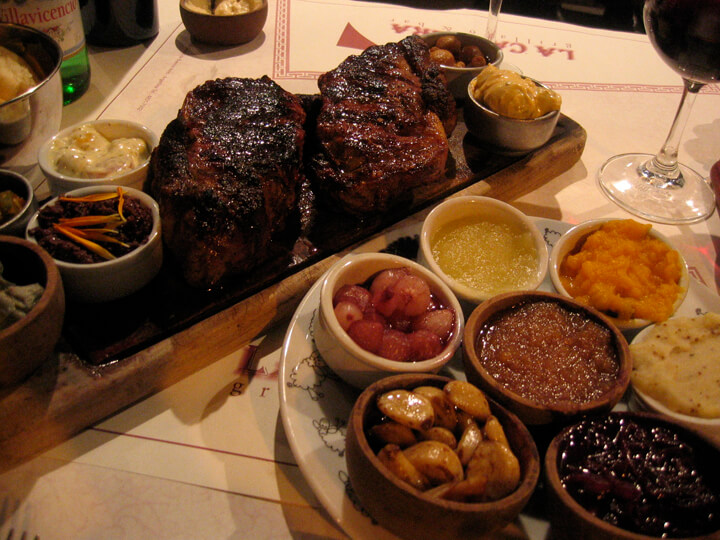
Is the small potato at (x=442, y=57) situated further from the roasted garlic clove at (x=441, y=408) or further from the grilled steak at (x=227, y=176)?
the roasted garlic clove at (x=441, y=408)

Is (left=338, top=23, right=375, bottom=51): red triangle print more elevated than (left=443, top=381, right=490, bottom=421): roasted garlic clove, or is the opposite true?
(left=338, top=23, right=375, bottom=51): red triangle print

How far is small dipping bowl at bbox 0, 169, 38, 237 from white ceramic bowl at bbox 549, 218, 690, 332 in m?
1.81

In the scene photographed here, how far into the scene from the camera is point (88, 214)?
5.62 feet

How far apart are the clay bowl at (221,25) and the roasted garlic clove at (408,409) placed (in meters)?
2.71

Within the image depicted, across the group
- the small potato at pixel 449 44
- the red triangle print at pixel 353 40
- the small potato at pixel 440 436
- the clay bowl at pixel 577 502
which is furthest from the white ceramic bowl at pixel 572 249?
the red triangle print at pixel 353 40

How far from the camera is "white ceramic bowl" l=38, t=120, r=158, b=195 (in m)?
1.91

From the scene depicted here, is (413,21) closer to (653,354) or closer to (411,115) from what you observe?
(411,115)

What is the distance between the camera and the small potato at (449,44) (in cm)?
289

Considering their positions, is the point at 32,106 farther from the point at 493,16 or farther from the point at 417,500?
the point at 493,16

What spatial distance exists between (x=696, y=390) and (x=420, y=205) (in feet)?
3.88

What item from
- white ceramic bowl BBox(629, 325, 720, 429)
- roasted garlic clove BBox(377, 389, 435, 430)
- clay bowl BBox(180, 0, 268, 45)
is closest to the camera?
roasted garlic clove BBox(377, 389, 435, 430)

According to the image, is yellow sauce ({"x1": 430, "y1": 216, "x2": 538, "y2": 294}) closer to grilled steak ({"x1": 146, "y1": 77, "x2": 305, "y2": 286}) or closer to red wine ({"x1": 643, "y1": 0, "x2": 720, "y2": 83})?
grilled steak ({"x1": 146, "y1": 77, "x2": 305, "y2": 286})

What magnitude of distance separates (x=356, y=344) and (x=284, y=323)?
491mm

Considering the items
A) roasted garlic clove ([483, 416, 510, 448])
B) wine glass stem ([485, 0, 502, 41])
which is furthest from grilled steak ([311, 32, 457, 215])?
wine glass stem ([485, 0, 502, 41])
